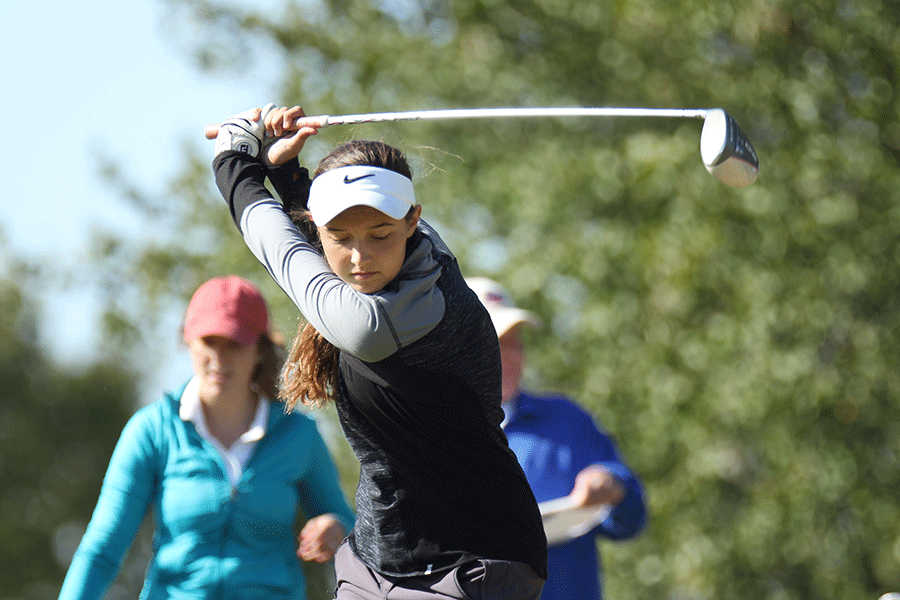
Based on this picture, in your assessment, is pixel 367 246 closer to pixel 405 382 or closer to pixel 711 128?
pixel 405 382

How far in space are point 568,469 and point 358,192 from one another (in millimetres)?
2007

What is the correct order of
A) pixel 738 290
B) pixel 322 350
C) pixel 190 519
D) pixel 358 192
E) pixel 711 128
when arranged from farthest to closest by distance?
pixel 738 290, pixel 190 519, pixel 711 128, pixel 322 350, pixel 358 192

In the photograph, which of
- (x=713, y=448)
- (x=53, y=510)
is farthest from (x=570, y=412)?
(x=53, y=510)

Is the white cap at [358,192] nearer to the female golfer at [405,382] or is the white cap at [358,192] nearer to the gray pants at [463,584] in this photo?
the female golfer at [405,382]

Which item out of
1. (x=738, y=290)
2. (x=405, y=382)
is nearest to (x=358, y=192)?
(x=405, y=382)

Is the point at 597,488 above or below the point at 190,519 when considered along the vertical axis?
below

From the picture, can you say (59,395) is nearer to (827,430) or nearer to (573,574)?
(827,430)

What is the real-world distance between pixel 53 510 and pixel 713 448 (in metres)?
23.6

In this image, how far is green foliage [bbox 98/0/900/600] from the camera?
8.44m

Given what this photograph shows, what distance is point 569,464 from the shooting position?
4.37 m

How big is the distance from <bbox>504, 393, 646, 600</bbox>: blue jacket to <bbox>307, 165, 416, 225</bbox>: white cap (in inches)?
72.5

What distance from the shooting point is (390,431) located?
8.98 feet

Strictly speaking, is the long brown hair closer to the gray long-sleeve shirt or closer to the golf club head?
the gray long-sleeve shirt

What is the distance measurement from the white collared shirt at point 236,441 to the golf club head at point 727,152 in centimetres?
184
